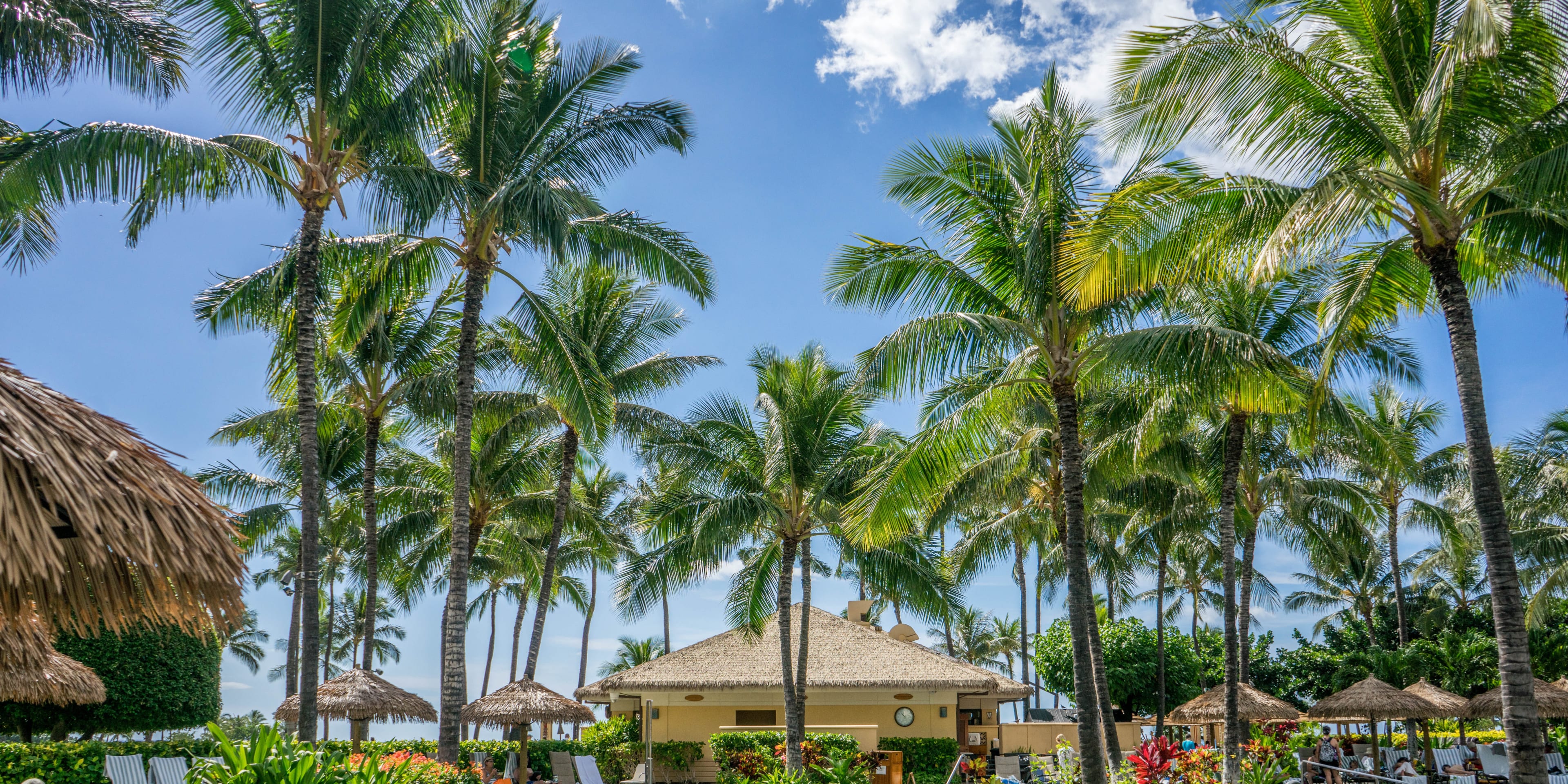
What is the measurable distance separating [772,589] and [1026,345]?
9.31 metres

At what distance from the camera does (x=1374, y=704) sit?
2066cm

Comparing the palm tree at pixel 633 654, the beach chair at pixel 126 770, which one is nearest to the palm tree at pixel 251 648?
the palm tree at pixel 633 654

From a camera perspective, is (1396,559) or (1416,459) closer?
(1416,459)

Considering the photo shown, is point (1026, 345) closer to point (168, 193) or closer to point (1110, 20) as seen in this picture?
point (1110, 20)

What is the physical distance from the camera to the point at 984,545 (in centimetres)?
2381

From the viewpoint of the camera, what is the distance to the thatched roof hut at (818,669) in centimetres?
2411

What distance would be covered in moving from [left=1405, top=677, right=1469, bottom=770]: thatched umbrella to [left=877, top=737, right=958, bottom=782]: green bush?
31.1 feet

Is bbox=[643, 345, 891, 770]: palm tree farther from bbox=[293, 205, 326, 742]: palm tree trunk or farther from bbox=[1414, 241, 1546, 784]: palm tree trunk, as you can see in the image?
bbox=[1414, 241, 1546, 784]: palm tree trunk

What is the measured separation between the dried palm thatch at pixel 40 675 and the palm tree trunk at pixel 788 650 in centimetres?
1077

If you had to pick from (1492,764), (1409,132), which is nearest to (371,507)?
(1409,132)

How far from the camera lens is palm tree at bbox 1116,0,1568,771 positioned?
26.8 feet

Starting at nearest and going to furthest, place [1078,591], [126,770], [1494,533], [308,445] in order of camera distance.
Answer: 1. [1494,533]
2. [126,770]
3. [1078,591]
4. [308,445]

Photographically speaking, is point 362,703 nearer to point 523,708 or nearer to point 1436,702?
point 523,708

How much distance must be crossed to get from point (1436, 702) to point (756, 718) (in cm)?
1483
